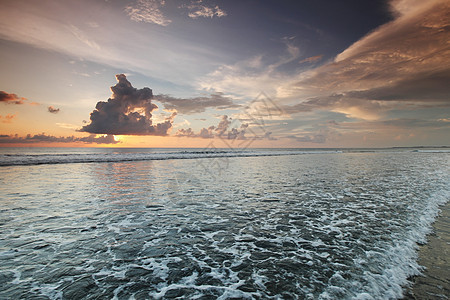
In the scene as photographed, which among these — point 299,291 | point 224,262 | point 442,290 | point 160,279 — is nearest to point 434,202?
point 442,290

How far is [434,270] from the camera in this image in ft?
17.0

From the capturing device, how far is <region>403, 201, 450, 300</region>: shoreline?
4383 millimetres

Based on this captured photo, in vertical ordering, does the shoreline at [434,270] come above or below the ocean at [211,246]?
above

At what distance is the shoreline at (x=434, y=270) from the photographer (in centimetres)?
438

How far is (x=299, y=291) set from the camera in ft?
14.6

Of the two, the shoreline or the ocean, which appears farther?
the ocean

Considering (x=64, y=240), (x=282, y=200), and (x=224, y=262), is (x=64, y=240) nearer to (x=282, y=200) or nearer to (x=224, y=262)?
(x=224, y=262)

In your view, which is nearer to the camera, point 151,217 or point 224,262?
point 224,262

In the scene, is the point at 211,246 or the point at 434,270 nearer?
the point at 434,270

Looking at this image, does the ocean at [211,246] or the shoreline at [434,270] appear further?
the ocean at [211,246]

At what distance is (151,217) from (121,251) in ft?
9.69

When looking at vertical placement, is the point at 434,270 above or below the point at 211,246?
above

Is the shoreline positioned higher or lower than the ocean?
higher

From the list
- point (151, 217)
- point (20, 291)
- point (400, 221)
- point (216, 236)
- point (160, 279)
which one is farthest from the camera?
point (151, 217)
